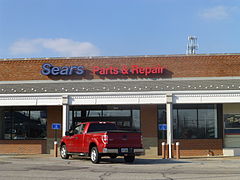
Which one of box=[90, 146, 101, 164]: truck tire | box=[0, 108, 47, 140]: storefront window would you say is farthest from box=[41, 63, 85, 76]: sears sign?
box=[90, 146, 101, 164]: truck tire

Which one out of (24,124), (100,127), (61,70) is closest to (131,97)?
(61,70)

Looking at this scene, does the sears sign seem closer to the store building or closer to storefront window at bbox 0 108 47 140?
the store building

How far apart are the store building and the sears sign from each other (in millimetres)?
62

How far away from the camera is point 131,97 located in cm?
2283

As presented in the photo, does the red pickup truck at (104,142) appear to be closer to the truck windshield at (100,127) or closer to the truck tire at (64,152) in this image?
the truck windshield at (100,127)

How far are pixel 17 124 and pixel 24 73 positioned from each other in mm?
3524

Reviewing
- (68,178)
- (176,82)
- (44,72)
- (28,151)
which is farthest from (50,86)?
(68,178)

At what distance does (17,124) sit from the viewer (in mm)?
25859

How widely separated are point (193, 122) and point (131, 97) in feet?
15.5

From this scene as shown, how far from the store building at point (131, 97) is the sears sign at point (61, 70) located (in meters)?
0.06

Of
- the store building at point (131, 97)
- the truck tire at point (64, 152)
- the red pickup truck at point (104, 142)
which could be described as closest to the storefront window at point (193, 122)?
the store building at point (131, 97)

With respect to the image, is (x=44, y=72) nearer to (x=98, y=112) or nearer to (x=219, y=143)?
A: (x=98, y=112)

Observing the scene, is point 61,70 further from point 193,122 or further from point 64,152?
point 193,122

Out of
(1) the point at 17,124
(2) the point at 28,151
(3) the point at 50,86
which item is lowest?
(2) the point at 28,151
